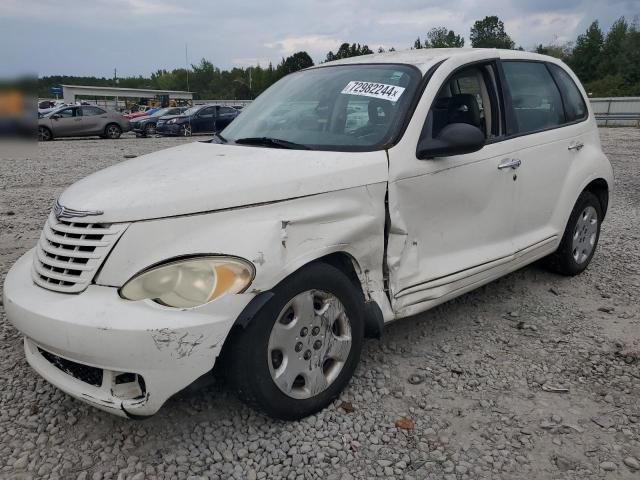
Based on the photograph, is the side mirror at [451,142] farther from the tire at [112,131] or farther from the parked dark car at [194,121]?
the tire at [112,131]

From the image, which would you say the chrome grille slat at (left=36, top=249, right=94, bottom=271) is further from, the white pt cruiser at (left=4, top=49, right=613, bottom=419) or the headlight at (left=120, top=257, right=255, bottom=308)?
the headlight at (left=120, top=257, right=255, bottom=308)

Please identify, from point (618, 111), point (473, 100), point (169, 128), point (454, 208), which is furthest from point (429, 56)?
point (618, 111)

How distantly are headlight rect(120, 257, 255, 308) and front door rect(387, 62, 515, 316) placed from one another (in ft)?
3.11

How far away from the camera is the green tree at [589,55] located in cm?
6769

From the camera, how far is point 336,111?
3203mm

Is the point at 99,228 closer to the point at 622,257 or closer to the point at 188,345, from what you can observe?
the point at 188,345

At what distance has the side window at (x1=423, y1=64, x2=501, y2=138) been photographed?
3326mm

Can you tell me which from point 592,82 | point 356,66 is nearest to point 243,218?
point 356,66

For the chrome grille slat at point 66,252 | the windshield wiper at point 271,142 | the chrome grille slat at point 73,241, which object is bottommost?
the chrome grille slat at point 66,252

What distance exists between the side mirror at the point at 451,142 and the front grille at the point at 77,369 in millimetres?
1904

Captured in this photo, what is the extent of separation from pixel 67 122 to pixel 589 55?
227ft

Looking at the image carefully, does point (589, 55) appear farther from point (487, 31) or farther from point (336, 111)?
point (336, 111)

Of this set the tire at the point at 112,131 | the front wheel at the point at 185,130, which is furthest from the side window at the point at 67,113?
the front wheel at the point at 185,130

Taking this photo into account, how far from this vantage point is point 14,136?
256 cm
